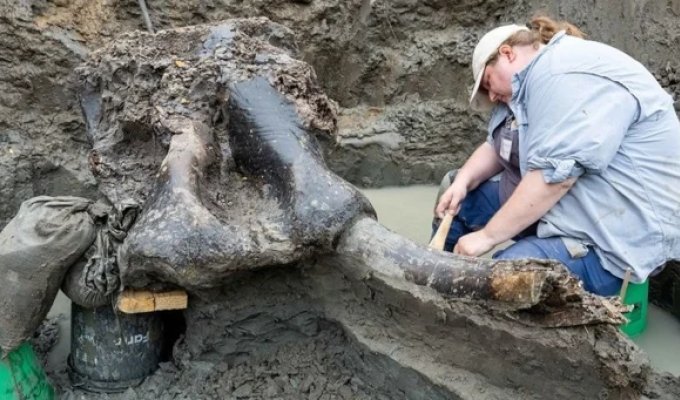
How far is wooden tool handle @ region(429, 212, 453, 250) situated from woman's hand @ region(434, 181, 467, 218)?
0.04 m

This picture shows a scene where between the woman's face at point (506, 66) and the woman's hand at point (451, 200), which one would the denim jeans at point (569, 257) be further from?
the woman's face at point (506, 66)

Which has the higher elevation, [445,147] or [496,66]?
[496,66]

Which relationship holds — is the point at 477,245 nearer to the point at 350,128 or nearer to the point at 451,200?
the point at 451,200

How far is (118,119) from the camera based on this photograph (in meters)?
2.25

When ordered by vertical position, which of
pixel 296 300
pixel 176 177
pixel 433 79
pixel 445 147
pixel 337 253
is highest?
pixel 176 177

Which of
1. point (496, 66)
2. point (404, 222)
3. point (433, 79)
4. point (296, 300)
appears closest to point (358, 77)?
point (433, 79)

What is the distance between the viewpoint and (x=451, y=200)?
2.56 meters

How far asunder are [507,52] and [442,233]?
614 millimetres

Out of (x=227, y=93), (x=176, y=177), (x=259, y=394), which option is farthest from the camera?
(x=227, y=93)

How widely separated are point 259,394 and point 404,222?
165cm

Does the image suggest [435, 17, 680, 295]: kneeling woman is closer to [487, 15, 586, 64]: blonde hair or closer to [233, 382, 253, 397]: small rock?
[487, 15, 586, 64]: blonde hair

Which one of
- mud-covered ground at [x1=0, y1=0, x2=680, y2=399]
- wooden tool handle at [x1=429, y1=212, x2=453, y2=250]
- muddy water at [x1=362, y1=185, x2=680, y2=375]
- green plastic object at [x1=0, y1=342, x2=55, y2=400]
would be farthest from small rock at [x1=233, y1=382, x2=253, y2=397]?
muddy water at [x1=362, y1=185, x2=680, y2=375]

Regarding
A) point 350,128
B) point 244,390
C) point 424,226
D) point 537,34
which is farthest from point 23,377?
point 350,128

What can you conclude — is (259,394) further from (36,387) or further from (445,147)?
(445,147)
